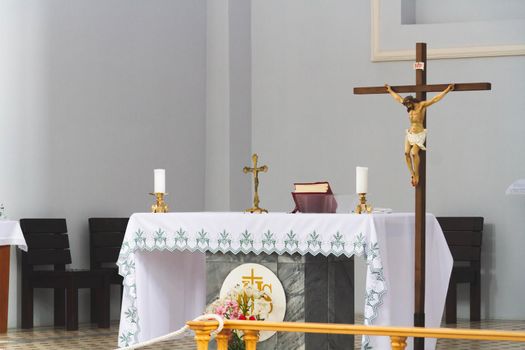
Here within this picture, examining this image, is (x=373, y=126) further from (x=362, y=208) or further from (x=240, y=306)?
(x=240, y=306)

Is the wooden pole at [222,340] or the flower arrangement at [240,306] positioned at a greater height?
the wooden pole at [222,340]

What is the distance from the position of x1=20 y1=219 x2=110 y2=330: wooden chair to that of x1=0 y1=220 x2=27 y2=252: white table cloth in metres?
0.49

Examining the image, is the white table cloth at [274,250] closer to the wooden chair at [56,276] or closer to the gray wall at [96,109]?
the wooden chair at [56,276]

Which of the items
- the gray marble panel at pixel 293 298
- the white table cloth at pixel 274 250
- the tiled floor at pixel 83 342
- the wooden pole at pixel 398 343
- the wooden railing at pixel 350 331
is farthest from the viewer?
the tiled floor at pixel 83 342

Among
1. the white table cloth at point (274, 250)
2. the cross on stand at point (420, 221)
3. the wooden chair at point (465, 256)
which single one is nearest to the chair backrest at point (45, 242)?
the white table cloth at point (274, 250)

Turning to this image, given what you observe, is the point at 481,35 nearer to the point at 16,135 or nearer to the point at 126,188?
the point at 126,188

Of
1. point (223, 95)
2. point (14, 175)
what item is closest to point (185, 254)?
point (14, 175)

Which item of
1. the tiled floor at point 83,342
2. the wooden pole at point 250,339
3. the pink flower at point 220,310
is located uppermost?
the wooden pole at point 250,339

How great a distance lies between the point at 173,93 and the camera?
10.7 meters

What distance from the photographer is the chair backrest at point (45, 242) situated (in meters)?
9.09

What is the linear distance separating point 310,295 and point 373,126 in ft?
17.0

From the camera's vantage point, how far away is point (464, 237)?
391 inches

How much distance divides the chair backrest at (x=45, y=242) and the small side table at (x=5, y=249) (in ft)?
1.31

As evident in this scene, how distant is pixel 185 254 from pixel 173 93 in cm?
420
